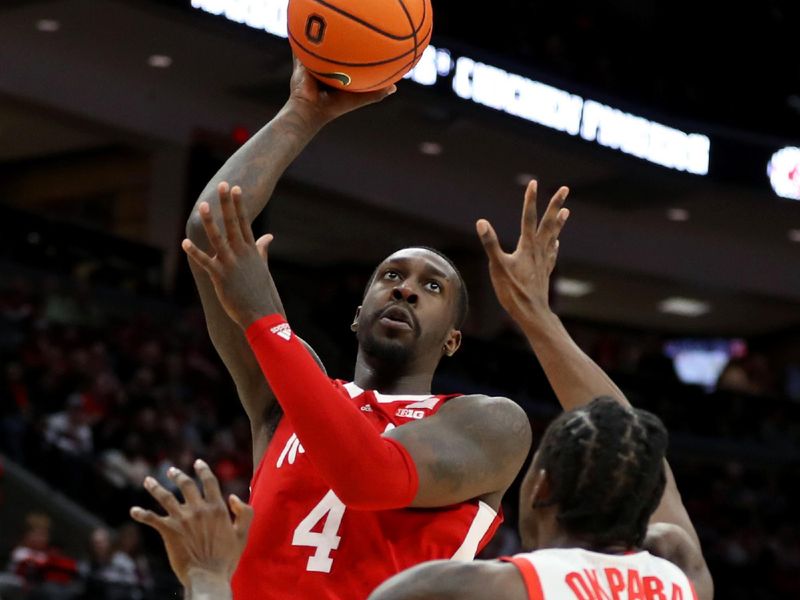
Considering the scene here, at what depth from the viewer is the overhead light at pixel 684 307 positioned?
24891 millimetres

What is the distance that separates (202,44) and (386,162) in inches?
169

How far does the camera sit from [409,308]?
374 cm

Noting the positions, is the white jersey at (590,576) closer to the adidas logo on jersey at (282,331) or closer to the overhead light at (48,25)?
the adidas logo on jersey at (282,331)

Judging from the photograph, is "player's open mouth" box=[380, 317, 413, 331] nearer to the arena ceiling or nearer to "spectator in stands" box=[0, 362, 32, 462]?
"spectator in stands" box=[0, 362, 32, 462]

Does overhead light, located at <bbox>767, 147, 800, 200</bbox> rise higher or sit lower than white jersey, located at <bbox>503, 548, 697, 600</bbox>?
lower

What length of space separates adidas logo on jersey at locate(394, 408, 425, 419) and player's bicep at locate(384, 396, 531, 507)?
12cm

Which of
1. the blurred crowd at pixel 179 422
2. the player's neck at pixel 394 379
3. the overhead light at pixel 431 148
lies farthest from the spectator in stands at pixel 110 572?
the overhead light at pixel 431 148

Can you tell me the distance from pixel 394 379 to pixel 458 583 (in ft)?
4.80

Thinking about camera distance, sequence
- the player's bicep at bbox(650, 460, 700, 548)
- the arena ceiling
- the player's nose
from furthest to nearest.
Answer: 1. the arena ceiling
2. the player's nose
3. the player's bicep at bbox(650, 460, 700, 548)

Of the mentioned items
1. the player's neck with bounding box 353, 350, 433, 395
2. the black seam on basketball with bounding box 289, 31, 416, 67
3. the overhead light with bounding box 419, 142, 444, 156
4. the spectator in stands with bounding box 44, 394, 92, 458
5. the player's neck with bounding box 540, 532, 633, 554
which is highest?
the black seam on basketball with bounding box 289, 31, 416, 67

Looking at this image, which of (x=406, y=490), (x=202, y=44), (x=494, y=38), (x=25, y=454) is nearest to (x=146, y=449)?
(x=25, y=454)

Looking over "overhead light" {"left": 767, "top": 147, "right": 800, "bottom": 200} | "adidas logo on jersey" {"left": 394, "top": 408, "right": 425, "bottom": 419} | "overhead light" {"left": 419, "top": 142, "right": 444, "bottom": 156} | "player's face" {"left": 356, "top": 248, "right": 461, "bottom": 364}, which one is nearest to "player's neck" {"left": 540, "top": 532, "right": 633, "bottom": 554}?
"adidas logo on jersey" {"left": 394, "top": 408, "right": 425, "bottom": 419}

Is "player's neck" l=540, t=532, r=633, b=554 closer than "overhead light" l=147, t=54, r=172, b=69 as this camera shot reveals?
Yes

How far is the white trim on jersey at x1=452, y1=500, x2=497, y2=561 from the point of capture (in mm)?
3492
